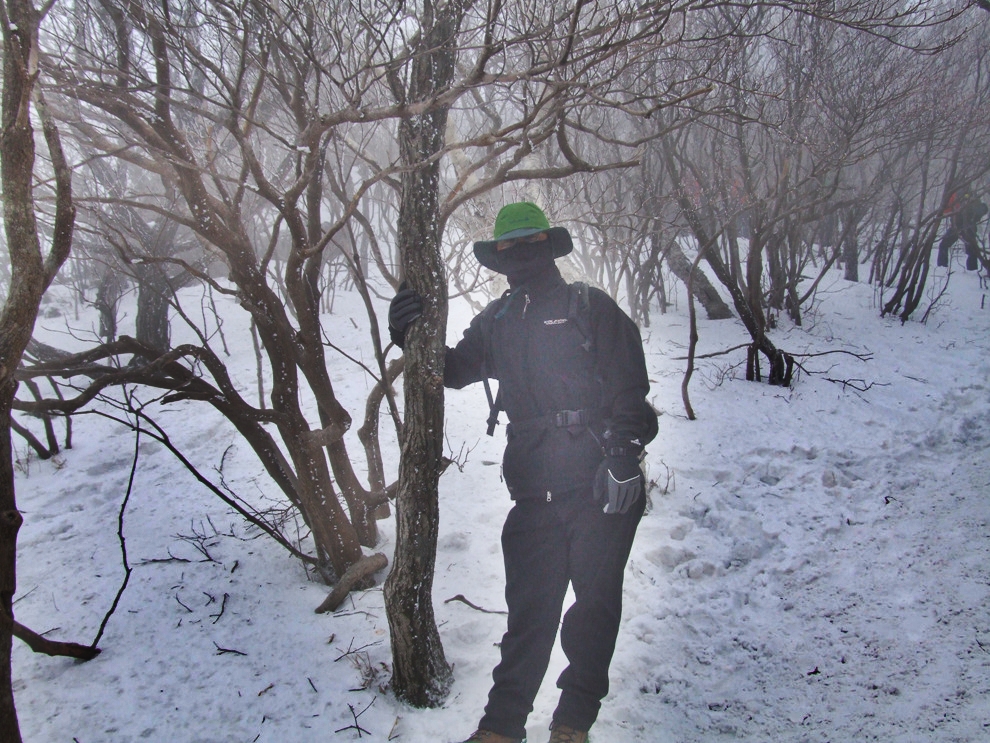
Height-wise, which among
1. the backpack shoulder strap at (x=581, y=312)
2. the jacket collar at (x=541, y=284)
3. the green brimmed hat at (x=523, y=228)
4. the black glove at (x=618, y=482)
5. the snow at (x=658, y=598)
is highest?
the green brimmed hat at (x=523, y=228)

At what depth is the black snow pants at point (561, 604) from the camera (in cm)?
224

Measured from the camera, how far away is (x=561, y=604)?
2328 mm

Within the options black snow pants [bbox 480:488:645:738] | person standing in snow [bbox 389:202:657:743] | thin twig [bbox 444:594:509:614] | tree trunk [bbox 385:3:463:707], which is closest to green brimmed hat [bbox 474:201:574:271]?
person standing in snow [bbox 389:202:657:743]

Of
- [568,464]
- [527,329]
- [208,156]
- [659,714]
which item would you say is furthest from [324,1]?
[659,714]

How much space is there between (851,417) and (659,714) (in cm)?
426

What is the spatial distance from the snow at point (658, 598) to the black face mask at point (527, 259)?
185 centimetres

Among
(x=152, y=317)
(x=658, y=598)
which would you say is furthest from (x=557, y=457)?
(x=152, y=317)

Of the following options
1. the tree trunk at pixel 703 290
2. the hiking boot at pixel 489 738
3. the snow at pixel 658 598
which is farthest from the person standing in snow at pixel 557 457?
the tree trunk at pixel 703 290

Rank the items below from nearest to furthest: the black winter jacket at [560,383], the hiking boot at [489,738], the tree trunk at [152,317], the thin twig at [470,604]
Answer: the hiking boot at [489,738] → the black winter jacket at [560,383] → the thin twig at [470,604] → the tree trunk at [152,317]

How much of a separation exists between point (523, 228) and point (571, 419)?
33.7 inches

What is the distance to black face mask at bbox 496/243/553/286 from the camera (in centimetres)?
256

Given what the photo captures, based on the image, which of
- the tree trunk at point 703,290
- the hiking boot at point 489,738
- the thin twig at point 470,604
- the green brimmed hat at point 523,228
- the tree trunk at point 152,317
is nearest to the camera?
the hiking boot at point 489,738

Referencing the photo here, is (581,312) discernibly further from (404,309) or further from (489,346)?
(404,309)

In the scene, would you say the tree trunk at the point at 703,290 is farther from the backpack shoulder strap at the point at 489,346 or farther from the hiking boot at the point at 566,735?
the hiking boot at the point at 566,735
